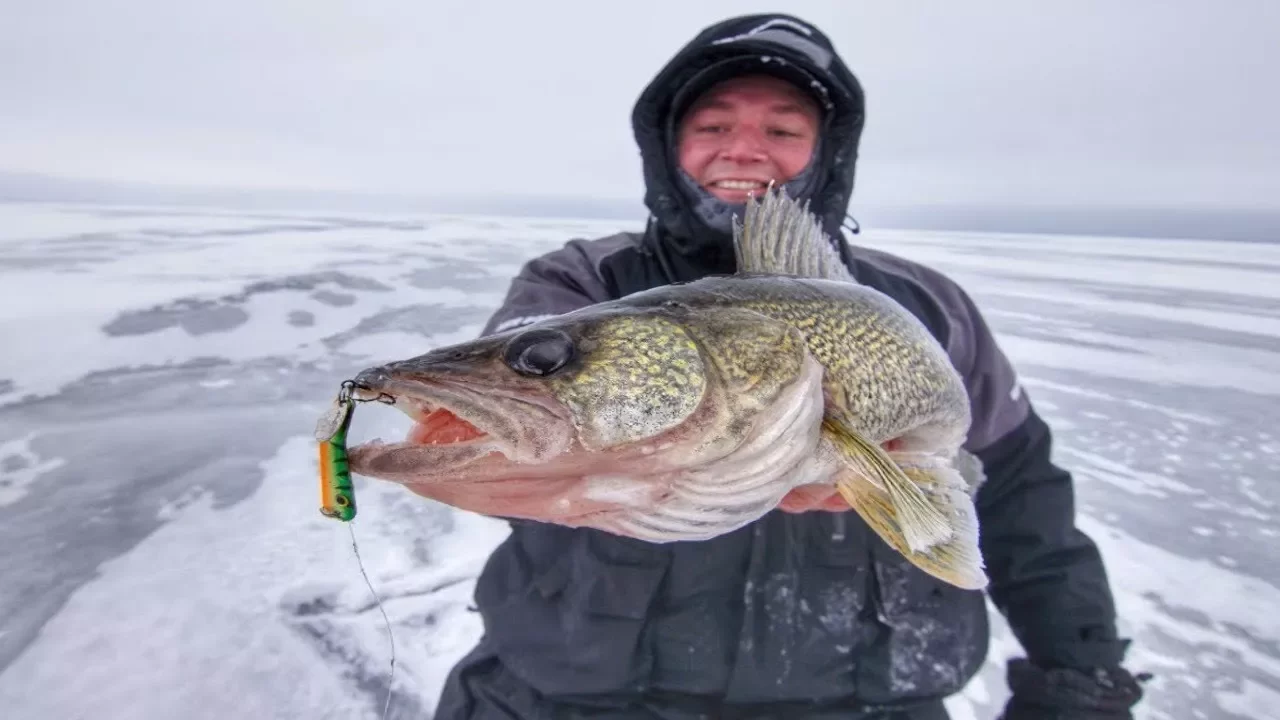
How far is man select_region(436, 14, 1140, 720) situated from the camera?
6.43ft

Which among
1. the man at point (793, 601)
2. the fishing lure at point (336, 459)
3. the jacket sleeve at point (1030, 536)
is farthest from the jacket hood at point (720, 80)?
the fishing lure at point (336, 459)

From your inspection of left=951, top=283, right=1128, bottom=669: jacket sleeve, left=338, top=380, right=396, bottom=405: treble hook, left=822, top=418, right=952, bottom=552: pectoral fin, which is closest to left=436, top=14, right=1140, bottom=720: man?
left=951, top=283, right=1128, bottom=669: jacket sleeve

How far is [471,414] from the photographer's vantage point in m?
1.08

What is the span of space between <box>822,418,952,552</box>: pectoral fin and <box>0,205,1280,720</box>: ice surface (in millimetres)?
1522

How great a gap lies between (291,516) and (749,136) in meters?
2.72

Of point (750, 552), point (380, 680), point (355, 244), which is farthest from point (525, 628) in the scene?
point (355, 244)

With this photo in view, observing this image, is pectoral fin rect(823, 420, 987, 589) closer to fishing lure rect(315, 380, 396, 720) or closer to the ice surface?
fishing lure rect(315, 380, 396, 720)

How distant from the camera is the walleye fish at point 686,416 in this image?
109 centimetres

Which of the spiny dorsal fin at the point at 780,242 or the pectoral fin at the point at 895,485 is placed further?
the spiny dorsal fin at the point at 780,242

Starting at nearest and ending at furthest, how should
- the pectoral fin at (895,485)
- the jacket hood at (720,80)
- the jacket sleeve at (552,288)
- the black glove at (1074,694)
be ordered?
the pectoral fin at (895,485)
the jacket sleeve at (552,288)
the black glove at (1074,694)
the jacket hood at (720,80)

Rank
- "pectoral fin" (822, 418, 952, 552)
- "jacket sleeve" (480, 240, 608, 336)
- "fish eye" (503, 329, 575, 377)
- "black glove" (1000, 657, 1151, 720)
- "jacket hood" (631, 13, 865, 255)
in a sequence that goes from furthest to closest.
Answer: "jacket hood" (631, 13, 865, 255) → "black glove" (1000, 657, 1151, 720) → "jacket sleeve" (480, 240, 608, 336) → "pectoral fin" (822, 418, 952, 552) → "fish eye" (503, 329, 575, 377)

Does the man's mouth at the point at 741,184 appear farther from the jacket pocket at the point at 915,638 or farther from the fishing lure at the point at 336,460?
the fishing lure at the point at 336,460

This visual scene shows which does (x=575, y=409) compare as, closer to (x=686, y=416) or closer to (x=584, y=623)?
(x=686, y=416)

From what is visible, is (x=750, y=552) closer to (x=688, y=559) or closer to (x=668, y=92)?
(x=688, y=559)
